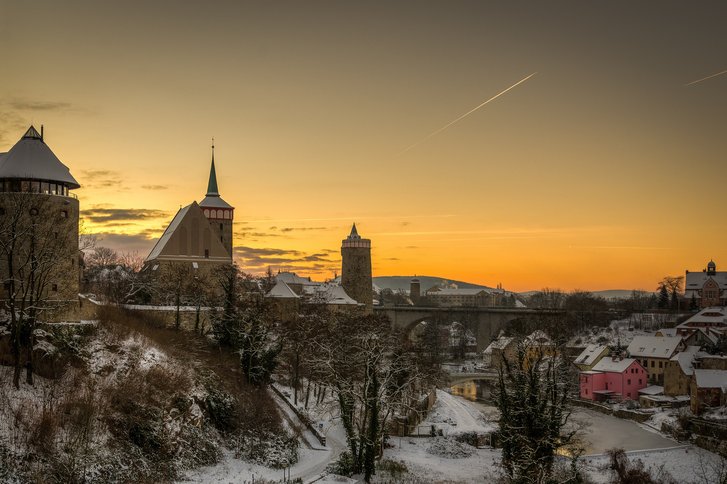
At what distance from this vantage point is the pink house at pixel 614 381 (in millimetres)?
60969

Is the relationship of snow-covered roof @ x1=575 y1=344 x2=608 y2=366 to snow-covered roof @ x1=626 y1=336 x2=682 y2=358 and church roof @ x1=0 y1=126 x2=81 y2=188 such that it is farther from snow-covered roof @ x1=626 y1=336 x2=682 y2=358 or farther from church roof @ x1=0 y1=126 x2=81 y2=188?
church roof @ x1=0 y1=126 x2=81 y2=188

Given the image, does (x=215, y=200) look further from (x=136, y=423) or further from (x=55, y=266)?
(x=136, y=423)

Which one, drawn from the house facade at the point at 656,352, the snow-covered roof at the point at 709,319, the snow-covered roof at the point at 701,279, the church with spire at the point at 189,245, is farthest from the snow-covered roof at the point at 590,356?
the snow-covered roof at the point at 701,279

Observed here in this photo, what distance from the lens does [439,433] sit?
132 ft

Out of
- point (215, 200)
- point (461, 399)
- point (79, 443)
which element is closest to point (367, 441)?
point (79, 443)

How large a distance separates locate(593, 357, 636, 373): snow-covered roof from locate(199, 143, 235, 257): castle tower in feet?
126

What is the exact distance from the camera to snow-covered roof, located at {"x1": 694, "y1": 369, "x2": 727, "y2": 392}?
50.0 metres

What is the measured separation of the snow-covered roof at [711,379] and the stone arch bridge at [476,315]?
3439 centimetres

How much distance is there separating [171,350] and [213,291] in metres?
17.7

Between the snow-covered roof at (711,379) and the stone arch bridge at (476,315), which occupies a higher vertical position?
the stone arch bridge at (476,315)

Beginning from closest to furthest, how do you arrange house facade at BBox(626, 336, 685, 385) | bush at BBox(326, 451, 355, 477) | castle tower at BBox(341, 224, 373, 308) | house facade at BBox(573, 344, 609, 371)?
bush at BBox(326, 451, 355, 477), house facade at BBox(626, 336, 685, 385), house facade at BBox(573, 344, 609, 371), castle tower at BBox(341, 224, 373, 308)

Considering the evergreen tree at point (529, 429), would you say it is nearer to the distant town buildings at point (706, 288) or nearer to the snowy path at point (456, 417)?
the snowy path at point (456, 417)

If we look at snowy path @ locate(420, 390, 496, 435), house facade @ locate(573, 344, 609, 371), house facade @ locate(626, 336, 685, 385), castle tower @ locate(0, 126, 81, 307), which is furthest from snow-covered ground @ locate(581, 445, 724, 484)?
castle tower @ locate(0, 126, 81, 307)

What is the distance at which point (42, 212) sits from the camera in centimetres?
3178
